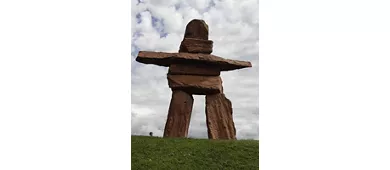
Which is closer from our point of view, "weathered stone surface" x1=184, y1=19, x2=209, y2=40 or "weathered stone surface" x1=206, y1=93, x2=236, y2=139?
"weathered stone surface" x1=206, y1=93, x2=236, y2=139

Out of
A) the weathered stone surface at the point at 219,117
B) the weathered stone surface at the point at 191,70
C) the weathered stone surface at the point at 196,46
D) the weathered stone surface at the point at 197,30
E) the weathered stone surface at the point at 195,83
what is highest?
the weathered stone surface at the point at 197,30

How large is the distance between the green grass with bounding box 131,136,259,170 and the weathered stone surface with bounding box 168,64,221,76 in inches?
52.9

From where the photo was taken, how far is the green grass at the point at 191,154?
5.91 metres

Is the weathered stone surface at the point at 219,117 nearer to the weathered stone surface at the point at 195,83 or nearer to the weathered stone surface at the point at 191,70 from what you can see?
the weathered stone surface at the point at 195,83

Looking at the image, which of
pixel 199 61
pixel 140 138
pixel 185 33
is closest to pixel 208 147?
pixel 140 138

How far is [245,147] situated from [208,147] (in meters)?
0.66

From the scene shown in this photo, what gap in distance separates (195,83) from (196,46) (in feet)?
2.30

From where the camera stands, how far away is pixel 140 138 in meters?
6.69

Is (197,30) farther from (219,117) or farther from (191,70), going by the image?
(219,117)

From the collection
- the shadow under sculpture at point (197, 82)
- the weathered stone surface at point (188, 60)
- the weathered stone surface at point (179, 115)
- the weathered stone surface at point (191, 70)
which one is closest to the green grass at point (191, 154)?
the weathered stone surface at point (179, 115)

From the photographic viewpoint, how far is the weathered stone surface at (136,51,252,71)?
23.6ft

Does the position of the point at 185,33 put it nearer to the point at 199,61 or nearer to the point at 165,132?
the point at 199,61

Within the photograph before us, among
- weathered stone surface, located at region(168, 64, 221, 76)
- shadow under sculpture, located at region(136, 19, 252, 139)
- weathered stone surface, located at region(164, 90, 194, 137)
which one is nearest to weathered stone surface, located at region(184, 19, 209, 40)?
shadow under sculpture, located at region(136, 19, 252, 139)

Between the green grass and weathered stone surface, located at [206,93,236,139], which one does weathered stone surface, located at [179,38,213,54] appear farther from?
the green grass
